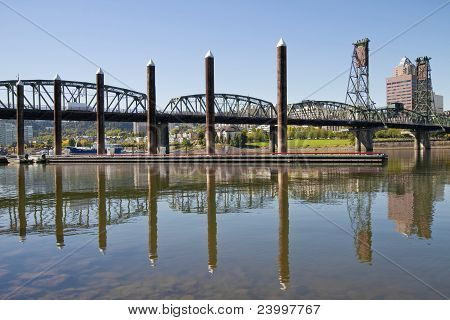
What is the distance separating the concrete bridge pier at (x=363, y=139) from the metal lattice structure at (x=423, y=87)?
6126 centimetres

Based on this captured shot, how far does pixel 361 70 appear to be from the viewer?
448 feet

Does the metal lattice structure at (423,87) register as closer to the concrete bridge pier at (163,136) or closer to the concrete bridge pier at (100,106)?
the concrete bridge pier at (163,136)

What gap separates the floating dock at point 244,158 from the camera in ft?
155

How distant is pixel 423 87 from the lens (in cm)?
17362

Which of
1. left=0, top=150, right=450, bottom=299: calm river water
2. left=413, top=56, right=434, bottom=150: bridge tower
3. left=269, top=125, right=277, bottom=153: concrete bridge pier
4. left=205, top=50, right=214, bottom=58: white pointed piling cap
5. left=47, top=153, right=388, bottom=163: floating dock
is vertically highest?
left=413, top=56, right=434, bottom=150: bridge tower

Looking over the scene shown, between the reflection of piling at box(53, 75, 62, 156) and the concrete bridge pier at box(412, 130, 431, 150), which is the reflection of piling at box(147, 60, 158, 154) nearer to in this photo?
the reflection of piling at box(53, 75, 62, 156)

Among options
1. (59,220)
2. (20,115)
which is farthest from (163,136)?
(59,220)

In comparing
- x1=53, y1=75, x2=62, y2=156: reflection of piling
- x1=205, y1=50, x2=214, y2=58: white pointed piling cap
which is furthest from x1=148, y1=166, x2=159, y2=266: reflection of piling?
x1=53, y1=75, x2=62, y2=156: reflection of piling

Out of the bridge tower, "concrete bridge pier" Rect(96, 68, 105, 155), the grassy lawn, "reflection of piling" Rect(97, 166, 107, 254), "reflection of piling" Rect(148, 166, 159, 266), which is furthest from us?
the bridge tower

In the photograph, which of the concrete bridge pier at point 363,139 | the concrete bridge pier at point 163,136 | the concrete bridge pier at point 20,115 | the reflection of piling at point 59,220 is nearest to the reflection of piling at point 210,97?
the concrete bridge pier at point 163,136

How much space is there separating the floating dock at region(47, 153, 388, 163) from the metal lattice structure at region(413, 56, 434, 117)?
130420mm

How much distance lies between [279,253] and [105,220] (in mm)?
7346

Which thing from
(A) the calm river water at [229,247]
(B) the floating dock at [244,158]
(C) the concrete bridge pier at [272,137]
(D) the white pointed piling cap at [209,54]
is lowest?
(A) the calm river water at [229,247]

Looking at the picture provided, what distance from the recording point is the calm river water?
7.59 metres
